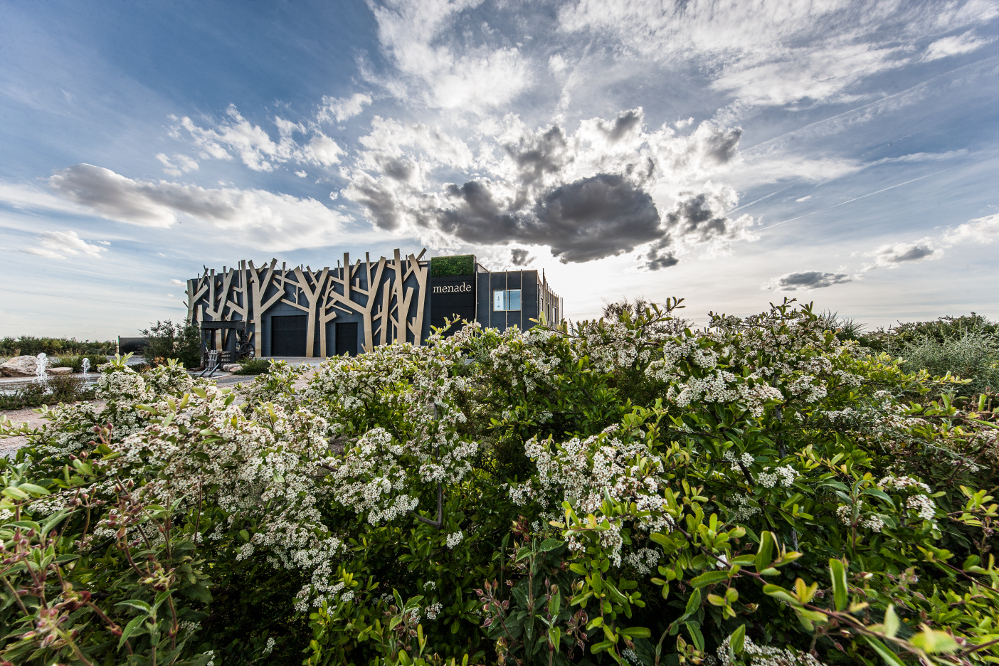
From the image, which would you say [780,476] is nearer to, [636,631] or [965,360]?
[636,631]

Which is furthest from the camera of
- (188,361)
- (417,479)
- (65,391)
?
(188,361)

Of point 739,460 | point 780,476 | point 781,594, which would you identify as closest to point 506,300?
point 739,460

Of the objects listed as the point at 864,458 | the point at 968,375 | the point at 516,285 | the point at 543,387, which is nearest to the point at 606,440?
the point at 543,387

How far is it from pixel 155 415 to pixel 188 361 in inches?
916

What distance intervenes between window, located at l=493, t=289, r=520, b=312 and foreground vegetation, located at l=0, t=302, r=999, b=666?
22178mm

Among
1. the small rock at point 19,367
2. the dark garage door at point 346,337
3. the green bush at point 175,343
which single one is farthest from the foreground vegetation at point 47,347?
the dark garage door at point 346,337

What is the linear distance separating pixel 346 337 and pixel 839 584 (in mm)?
28307

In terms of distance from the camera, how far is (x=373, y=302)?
25.5 meters

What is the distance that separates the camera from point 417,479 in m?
2.64

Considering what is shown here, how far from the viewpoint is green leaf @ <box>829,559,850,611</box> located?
885 mm

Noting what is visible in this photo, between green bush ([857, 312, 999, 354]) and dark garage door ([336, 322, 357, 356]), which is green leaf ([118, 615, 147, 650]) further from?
dark garage door ([336, 322, 357, 356])

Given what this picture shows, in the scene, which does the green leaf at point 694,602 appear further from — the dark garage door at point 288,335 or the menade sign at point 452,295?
the dark garage door at point 288,335

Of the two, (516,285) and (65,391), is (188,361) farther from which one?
(516,285)

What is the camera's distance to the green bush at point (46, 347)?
2467 cm
